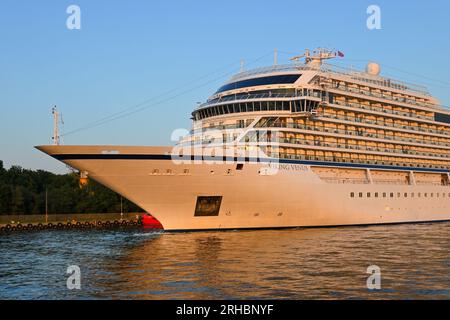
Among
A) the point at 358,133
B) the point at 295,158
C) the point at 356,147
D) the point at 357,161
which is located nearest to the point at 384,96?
the point at 358,133

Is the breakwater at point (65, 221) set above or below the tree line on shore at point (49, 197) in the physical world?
below

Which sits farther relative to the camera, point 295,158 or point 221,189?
point 295,158

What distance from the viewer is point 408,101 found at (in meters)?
48.2

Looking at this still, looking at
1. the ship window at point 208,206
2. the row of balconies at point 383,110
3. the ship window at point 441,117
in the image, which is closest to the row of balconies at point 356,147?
the row of balconies at point 383,110

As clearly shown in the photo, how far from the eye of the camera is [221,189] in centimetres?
3181

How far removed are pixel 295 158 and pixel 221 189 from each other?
701 cm

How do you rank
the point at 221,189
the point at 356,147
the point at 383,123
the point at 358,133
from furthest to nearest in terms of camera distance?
the point at 383,123
the point at 358,133
the point at 356,147
the point at 221,189

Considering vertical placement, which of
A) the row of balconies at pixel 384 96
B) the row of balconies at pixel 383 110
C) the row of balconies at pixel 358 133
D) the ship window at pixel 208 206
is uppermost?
the row of balconies at pixel 384 96

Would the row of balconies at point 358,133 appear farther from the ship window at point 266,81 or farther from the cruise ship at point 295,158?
the ship window at point 266,81

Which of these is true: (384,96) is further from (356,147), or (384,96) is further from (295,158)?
(295,158)

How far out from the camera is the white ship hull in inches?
1175

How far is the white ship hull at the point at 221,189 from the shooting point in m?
29.8

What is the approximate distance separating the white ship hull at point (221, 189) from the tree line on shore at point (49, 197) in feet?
121
